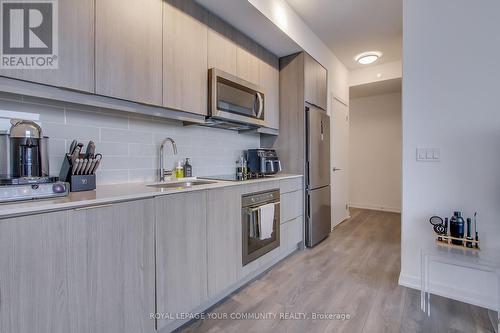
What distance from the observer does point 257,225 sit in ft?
Result: 6.95

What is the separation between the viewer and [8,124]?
4.26 feet

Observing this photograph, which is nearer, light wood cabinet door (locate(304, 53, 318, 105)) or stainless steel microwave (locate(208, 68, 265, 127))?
stainless steel microwave (locate(208, 68, 265, 127))

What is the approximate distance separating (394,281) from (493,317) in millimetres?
634

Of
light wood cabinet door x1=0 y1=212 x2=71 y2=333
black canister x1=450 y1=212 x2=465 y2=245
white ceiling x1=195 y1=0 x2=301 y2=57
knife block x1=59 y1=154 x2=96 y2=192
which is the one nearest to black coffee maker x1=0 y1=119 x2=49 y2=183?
knife block x1=59 y1=154 x2=96 y2=192

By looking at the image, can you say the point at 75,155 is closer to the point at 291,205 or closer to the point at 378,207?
the point at 291,205

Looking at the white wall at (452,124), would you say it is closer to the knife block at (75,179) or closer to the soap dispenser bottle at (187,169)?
the soap dispenser bottle at (187,169)

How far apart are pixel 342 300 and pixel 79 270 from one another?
1.81 metres

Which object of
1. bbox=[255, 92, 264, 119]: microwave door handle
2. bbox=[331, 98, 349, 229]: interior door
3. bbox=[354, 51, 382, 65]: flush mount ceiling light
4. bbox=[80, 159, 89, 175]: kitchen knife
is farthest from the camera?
bbox=[331, 98, 349, 229]: interior door

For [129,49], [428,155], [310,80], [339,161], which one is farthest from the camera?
[339,161]

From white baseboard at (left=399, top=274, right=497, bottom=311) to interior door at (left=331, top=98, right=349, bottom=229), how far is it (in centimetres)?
180

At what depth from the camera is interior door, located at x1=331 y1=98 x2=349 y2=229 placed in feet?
12.9

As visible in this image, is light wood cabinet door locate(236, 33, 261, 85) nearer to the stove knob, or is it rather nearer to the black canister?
the stove knob

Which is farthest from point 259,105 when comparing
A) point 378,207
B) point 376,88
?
point 378,207

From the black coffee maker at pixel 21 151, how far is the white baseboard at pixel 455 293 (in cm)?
281
